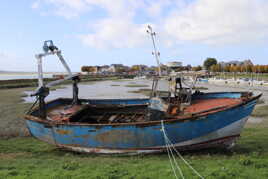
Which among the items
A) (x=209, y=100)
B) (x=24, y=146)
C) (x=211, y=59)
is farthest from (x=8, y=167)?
(x=211, y=59)

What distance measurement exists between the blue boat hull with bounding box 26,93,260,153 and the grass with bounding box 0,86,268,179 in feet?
1.37

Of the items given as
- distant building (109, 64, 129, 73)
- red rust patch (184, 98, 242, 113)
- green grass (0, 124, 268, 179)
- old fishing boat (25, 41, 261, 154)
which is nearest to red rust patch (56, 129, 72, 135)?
old fishing boat (25, 41, 261, 154)

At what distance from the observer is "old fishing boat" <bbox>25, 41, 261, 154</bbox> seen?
→ 8125 millimetres

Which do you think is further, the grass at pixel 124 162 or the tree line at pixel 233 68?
the tree line at pixel 233 68

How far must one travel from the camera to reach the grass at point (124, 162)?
20.2ft

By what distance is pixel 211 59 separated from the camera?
124 meters

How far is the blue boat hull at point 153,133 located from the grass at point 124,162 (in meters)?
0.42

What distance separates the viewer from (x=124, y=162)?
7879 millimetres

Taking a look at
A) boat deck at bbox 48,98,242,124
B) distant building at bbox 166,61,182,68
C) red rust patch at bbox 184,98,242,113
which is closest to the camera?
red rust patch at bbox 184,98,242,113

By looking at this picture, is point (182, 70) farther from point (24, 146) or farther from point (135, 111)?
point (24, 146)

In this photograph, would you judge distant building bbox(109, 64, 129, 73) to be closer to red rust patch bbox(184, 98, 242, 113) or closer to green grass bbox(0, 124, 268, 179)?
red rust patch bbox(184, 98, 242, 113)

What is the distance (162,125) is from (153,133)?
52cm

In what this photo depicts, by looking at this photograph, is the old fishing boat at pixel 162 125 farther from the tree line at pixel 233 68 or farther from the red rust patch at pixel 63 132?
the tree line at pixel 233 68

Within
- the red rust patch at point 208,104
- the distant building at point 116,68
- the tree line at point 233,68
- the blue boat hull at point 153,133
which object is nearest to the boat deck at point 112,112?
the red rust patch at point 208,104
